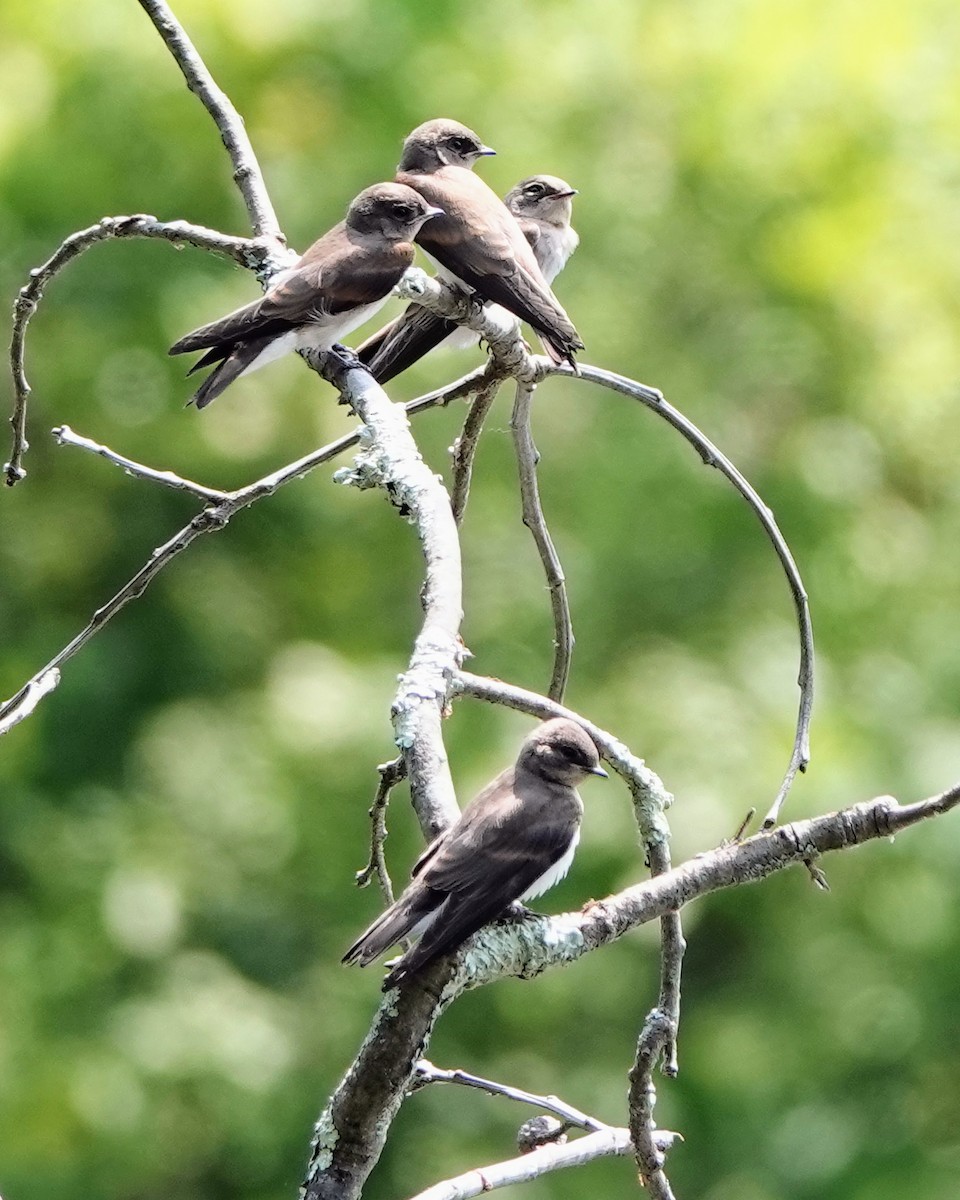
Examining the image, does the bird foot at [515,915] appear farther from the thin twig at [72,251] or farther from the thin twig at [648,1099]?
the thin twig at [72,251]

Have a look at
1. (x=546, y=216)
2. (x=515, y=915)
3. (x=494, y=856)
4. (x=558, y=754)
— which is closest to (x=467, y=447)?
(x=558, y=754)

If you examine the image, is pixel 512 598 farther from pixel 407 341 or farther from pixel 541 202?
pixel 407 341

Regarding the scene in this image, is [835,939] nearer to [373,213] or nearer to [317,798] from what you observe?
[317,798]

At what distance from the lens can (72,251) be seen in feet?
10.1

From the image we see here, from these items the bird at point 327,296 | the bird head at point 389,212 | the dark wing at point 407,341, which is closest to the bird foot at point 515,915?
the bird at point 327,296

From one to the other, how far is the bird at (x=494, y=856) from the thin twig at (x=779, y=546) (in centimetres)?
34

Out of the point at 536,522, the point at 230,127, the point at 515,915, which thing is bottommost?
the point at 515,915

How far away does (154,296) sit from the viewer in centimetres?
1007

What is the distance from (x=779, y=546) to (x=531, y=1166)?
1.16m

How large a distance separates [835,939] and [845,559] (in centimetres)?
202

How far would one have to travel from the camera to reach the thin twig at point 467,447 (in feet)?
11.2

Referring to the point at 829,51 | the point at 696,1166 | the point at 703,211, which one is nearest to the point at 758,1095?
the point at 696,1166

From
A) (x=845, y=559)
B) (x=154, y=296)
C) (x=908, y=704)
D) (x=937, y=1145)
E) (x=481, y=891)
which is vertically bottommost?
(x=481, y=891)

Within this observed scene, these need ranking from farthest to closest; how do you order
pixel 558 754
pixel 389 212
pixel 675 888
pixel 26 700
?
pixel 389 212 < pixel 558 754 < pixel 26 700 < pixel 675 888
